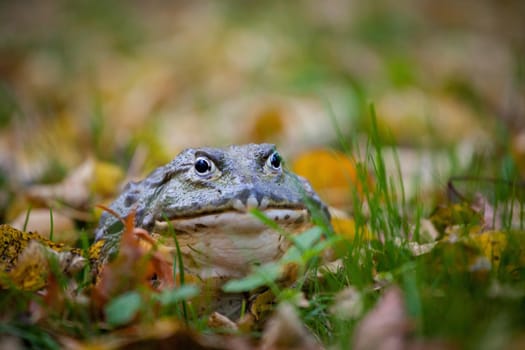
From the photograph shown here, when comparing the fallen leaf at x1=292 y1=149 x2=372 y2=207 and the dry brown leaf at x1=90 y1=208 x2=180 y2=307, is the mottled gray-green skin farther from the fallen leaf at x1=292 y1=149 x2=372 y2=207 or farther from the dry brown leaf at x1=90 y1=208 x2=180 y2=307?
the fallen leaf at x1=292 y1=149 x2=372 y2=207

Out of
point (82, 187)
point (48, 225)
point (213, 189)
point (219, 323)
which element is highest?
point (213, 189)

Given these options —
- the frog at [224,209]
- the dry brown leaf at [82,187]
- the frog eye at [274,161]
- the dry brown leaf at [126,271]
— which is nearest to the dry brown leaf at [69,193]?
the dry brown leaf at [82,187]

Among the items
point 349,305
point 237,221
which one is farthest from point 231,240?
point 349,305

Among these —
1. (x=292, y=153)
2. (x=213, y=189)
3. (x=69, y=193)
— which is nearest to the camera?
(x=213, y=189)

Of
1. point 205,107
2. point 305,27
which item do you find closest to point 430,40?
point 305,27

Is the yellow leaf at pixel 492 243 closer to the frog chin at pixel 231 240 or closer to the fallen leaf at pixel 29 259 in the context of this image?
the frog chin at pixel 231 240

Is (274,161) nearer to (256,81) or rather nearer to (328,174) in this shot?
(328,174)

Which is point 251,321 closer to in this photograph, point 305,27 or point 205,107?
point 205,107
